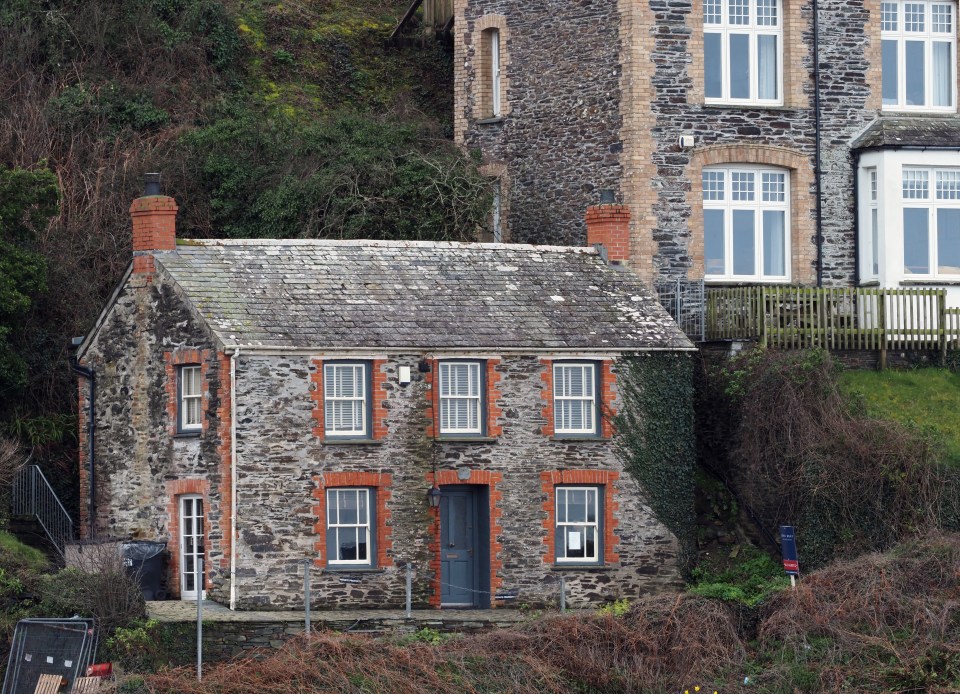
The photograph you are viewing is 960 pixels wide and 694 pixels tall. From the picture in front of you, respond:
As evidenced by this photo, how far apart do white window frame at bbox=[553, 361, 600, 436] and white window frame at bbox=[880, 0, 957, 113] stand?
10.5 m

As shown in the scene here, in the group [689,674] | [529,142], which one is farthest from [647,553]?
[529,142]

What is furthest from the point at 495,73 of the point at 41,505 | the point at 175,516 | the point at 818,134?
the point at 41,505

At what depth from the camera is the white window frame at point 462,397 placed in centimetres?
3108

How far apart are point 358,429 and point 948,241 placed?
1341 cm

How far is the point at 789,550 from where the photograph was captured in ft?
95.7

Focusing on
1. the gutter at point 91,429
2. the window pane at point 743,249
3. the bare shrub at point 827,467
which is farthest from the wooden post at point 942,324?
the gutter at point 91,429

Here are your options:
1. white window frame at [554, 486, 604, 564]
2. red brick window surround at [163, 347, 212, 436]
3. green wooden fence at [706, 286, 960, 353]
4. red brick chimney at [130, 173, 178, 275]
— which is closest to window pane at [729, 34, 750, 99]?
green wooden fence at [706, 286, 960, 353]

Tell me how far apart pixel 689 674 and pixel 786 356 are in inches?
300

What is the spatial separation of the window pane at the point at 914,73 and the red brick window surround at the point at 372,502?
1486 centimetres

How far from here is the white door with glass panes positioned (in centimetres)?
3067

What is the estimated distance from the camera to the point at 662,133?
1430 inches

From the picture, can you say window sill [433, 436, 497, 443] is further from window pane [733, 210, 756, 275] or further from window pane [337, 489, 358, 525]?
window pane [733, 210, 756, 275]

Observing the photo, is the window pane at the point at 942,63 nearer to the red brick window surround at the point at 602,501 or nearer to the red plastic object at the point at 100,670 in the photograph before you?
the red brick window surround at the point at 602,501

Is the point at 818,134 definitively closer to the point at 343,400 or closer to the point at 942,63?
the point at 942,63
